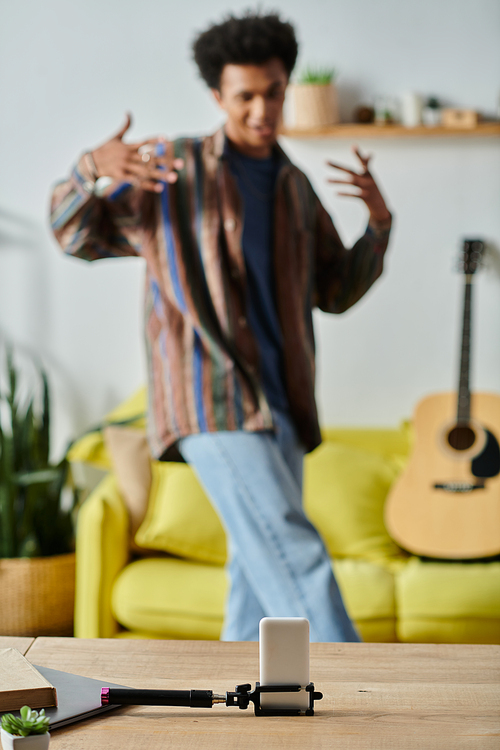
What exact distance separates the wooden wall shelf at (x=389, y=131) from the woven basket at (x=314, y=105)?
2 centimetres

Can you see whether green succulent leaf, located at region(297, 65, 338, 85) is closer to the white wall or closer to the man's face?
the white wall

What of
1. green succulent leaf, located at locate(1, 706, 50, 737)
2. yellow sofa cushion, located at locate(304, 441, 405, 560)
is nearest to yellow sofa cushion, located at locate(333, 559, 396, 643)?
yellow sofa cushion, located at locate(304, 441, 405, 560)

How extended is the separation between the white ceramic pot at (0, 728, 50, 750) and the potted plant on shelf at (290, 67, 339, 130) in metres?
2.29

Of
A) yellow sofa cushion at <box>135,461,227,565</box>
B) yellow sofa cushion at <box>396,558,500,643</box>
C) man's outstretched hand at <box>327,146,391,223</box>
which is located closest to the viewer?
man's outstretched hand at <box>327,146,391,223</box>

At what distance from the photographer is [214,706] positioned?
839 millimetres

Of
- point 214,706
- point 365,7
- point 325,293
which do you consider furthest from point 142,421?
point 214,706

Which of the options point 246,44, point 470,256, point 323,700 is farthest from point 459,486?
point 323,700

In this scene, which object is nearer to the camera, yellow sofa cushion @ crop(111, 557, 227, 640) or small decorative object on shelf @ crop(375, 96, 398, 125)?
yellow sofa cushion @ crop(111, 557, 227, 640)

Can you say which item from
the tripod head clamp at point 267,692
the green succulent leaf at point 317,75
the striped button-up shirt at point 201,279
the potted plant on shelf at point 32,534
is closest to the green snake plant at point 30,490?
the potted plant on shelf at point 32,534

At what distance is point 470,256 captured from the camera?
257 centimetres

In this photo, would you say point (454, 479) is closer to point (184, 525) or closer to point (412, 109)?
point (184, 525)

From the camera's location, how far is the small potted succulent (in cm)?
68

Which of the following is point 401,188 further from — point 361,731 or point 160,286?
point 361,731

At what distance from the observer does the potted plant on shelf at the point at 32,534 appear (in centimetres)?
241
